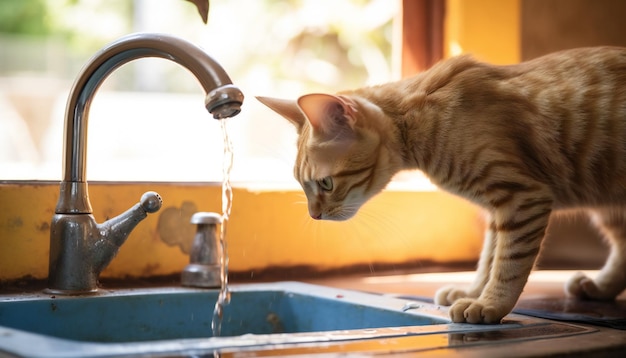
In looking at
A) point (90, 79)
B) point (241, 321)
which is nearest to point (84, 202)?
point (90, 79)

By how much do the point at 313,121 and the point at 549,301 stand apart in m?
0.64

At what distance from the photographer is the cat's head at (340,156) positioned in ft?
4.77

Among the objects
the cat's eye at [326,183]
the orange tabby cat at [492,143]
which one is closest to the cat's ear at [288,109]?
the orange tabby cat at [492,143]

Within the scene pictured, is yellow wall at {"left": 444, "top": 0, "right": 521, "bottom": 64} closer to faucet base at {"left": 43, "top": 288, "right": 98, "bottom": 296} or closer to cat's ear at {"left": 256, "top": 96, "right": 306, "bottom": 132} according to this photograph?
cat's ear at {"left": 256, "top": 96, "right": 306, "bottom": 132}

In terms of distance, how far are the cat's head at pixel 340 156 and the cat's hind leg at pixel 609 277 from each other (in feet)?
1.74

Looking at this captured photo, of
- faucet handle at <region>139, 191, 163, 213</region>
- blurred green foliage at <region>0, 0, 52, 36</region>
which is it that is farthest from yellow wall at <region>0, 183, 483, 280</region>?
blurred green foliage at <region>0, 0, 52, 36</region>

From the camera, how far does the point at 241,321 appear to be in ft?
5.27

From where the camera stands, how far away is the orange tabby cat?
140 centimetres

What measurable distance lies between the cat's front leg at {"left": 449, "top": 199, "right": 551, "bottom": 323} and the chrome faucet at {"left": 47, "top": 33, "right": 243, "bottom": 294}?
63cm

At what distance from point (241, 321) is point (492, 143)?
625 millimetres

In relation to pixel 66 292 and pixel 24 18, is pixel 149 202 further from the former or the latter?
pixel 24 18

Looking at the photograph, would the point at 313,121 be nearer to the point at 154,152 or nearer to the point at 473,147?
the point at 473,147

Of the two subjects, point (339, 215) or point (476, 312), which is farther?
point (339, 215)

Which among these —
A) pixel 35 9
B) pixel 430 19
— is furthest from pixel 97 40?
pixel 430 19
